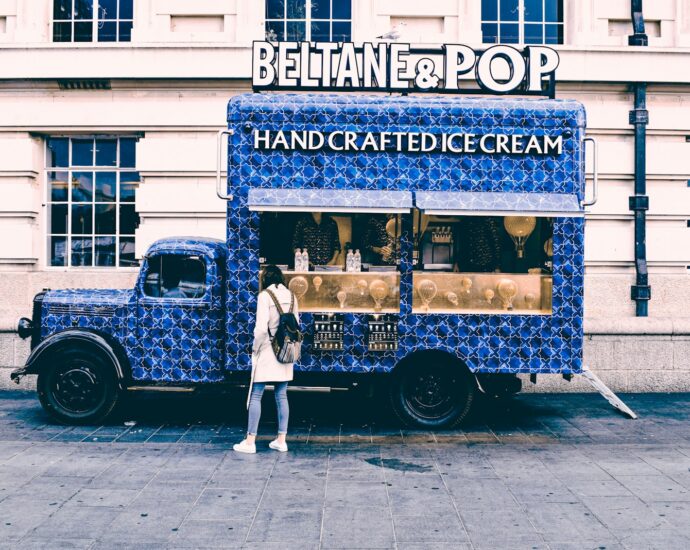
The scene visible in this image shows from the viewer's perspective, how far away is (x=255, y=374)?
749 centimetres

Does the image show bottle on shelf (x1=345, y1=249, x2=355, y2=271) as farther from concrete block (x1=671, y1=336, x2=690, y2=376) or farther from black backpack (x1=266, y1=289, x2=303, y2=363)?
concrete block (x1=671, y1=336, x2=690, y2=376)

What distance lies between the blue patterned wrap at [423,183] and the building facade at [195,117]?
12.1 feet

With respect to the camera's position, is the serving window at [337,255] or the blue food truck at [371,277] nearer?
the blue food truck at [371,277]

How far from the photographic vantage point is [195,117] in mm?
11914

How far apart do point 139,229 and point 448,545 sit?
8400mm

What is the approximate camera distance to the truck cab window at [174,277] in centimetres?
850

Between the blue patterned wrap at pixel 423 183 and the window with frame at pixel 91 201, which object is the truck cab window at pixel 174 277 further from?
the window with frame at pixel 91 201

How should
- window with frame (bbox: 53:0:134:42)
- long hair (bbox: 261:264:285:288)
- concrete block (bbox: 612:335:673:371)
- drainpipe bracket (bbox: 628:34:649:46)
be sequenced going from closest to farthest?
long hair (bbox: 261:264:285:288), concrete block (bbox: 612:335:673:371), drainpipe bracket (bbox: 628:34:649:46), window with frame (bbox: 53:0:134:42)

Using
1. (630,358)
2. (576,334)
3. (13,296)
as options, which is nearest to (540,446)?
(576,334)

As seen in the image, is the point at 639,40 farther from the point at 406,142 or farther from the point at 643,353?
the point at 406,142

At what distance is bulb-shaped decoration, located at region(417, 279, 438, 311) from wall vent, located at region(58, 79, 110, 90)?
21.8 ft

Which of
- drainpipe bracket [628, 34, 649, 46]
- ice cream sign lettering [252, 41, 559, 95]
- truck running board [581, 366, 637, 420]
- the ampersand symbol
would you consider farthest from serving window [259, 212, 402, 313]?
drainpipe bracket [628, 34, 649, 46]

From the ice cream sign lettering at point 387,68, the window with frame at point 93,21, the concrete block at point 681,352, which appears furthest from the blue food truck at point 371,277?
the window with frame at point 93,21

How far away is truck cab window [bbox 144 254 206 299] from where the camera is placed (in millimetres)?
8500
